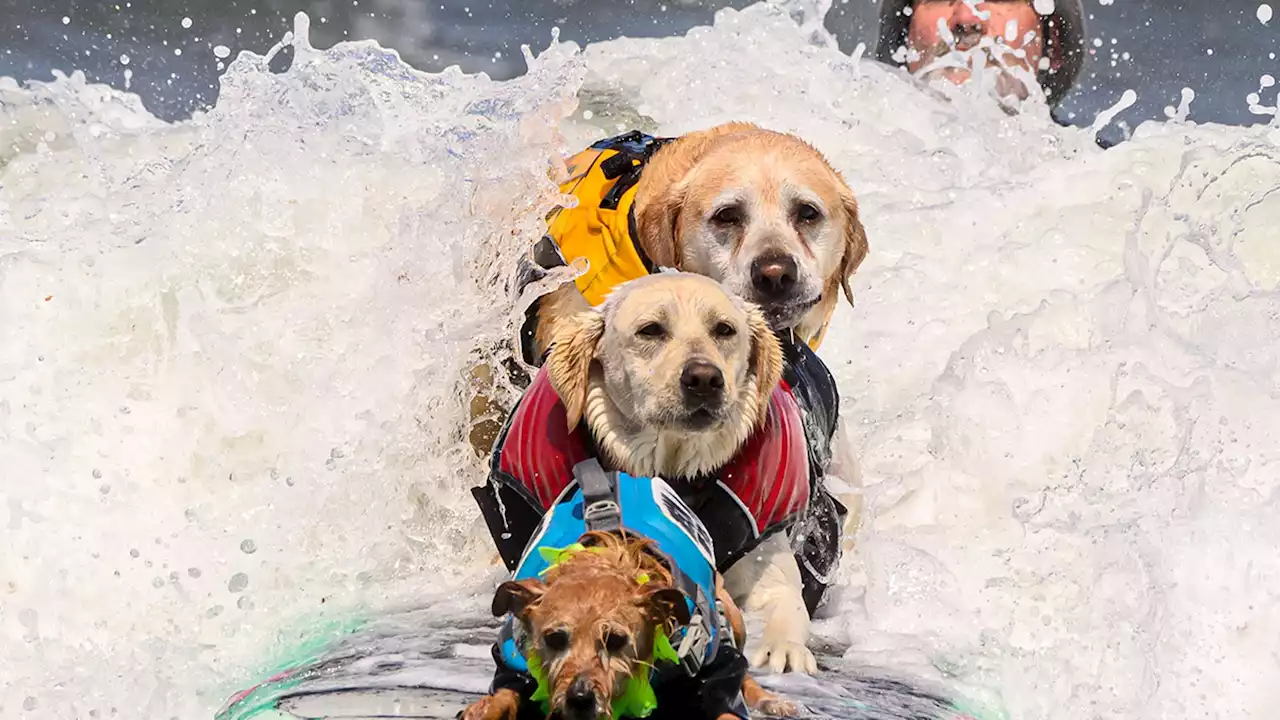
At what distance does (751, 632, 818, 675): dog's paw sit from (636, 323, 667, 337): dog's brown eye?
2.88 ft

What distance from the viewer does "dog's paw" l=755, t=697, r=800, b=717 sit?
10.6 feet

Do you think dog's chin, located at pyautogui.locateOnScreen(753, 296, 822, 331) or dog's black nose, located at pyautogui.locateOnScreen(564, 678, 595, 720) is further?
dog's chin, located at pyautogui.locateOnScreen(753, 296, 822, 331)

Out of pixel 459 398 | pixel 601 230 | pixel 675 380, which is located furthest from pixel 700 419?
pixel 459 398

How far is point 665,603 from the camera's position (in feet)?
9.14

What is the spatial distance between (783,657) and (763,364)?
0.78 m

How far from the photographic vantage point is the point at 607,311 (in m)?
3.80

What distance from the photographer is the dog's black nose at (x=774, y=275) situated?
15.1 ft

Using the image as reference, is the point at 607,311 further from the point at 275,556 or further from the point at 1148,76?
the point at 1148,76

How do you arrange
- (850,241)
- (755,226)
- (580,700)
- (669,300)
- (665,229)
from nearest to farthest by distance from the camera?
(580,700), (669,300), (755,226), (665,229), (850,241)

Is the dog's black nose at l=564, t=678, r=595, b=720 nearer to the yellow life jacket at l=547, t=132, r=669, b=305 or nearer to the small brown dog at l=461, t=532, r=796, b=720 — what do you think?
the small brown dog at l=461, t=532, r=796, b=720

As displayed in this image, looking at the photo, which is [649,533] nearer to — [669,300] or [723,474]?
[723,474]

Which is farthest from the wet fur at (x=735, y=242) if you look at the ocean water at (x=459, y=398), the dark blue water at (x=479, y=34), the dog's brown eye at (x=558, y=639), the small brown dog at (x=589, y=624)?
the dark blue water at (x=479, y=34)

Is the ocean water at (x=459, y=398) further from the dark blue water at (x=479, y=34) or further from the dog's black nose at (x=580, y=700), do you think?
the dark blue water at (x=479, y=34)

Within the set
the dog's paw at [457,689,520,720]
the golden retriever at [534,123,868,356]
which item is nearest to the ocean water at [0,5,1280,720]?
the golden retriever at [534,123,868,356]
